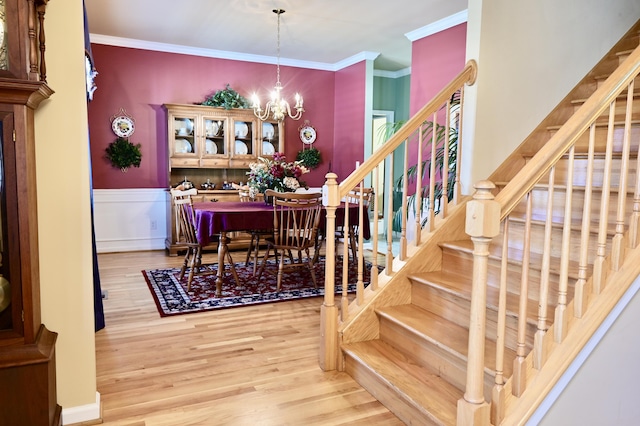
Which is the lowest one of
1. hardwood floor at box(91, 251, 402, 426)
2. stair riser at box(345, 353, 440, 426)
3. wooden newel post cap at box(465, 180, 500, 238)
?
hardwood floor at box(91, 251, 402, 426)

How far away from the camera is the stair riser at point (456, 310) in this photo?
2.27m

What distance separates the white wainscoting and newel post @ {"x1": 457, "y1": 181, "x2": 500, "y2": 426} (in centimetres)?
537

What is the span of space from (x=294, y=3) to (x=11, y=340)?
381 centimetres

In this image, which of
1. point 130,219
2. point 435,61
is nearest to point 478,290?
point 435,61

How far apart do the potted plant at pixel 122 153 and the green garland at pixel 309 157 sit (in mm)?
2293

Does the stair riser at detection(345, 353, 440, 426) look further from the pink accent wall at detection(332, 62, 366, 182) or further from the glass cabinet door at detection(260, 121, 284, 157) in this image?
the pink accent wall at detection(332, 62, 366, 182)

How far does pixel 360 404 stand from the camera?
246 cm

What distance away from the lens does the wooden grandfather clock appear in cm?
184

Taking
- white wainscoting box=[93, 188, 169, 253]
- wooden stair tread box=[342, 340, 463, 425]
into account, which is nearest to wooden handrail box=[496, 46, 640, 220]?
wooden stair tread box=[342, 340, 463, 425]

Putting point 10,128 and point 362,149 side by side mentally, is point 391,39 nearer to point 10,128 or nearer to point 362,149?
point 362,149

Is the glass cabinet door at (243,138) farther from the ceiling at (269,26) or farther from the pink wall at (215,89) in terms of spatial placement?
the ceiling at (269,26)

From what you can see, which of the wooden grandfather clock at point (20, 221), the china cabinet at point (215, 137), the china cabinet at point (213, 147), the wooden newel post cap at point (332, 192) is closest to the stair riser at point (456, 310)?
the wooden newel post cap at point (332, 192)

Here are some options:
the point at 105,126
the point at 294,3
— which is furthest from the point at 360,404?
the point at 105,126

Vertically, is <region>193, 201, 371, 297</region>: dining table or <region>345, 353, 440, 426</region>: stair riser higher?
<region>193, 201, 371, 297</region>: dining table
